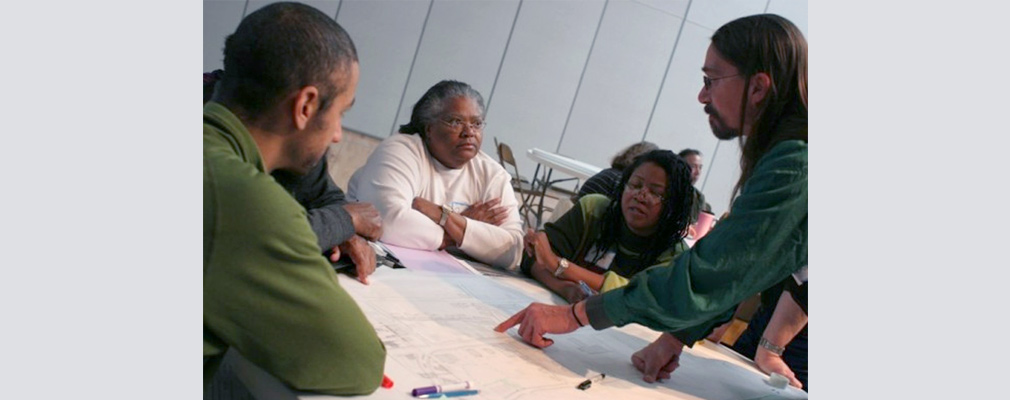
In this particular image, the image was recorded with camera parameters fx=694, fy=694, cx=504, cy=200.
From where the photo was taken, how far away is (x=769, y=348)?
6.26 ft

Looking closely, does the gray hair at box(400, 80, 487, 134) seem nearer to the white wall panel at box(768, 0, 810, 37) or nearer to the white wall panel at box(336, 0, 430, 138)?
the white wall panel at box(336, 0, 430, 138)

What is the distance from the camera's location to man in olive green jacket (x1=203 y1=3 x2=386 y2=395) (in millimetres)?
856

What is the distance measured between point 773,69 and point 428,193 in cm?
147

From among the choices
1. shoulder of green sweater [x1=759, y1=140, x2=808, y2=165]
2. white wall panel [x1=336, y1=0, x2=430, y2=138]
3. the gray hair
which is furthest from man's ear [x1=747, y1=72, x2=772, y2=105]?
white wall panel [x1=336, y1=0, x2=430, y2=138]

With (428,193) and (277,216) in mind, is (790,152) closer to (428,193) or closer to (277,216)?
(277,216)

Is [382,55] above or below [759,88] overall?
below

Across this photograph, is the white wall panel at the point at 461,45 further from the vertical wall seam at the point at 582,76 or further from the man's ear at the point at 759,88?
the man's ear at the point at 759,88

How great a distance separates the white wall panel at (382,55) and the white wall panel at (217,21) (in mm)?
1033

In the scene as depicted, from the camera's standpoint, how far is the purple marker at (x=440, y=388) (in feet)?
3.45

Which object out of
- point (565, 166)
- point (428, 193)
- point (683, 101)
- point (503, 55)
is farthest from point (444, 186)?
point (683, 101)

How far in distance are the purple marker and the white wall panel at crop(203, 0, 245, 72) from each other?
5.68 meters

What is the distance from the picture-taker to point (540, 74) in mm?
7324

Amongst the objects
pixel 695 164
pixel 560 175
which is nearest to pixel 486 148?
pixel 560 175

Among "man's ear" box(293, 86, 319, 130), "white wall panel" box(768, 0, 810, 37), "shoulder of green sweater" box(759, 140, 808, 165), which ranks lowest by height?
"man's ear" box(293, 86, 319, 130)
